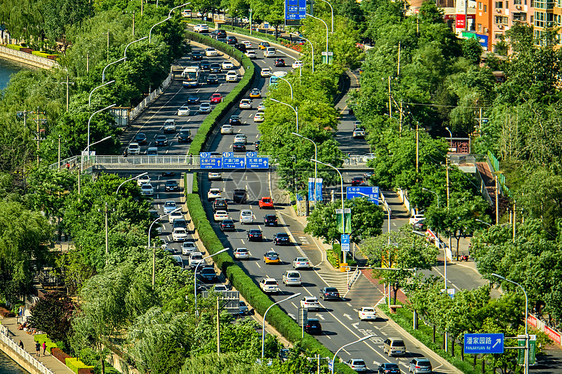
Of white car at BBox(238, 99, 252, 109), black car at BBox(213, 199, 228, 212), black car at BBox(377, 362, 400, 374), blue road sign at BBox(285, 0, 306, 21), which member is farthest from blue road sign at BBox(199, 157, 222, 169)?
blue road sign at BBox(285, 0, 306, 21)

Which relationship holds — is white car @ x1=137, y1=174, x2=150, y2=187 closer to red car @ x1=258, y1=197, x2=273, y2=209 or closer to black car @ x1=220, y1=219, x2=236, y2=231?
red car @ x1=258, y1=197, x2=273, y2=209

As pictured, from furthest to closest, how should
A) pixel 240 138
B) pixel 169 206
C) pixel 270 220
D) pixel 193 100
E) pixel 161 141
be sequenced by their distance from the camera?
pixel 193 100
pixel 240 138
pixel 161 141
pixel 169 206
pixel 270 220

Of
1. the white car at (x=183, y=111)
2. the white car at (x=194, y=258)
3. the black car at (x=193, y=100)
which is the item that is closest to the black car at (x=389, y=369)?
the white car at (x=194, y=258)

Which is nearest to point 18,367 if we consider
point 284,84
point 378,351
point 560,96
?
point 378,351

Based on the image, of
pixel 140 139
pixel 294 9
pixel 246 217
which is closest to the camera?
pixel 246 217

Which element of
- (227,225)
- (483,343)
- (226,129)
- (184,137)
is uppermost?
(226,129)

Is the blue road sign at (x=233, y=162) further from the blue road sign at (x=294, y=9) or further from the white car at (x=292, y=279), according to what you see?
the blue road sign at (x=294, y=9)

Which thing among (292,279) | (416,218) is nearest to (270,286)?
(292,279)

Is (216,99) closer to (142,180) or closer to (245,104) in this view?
(245,104)
